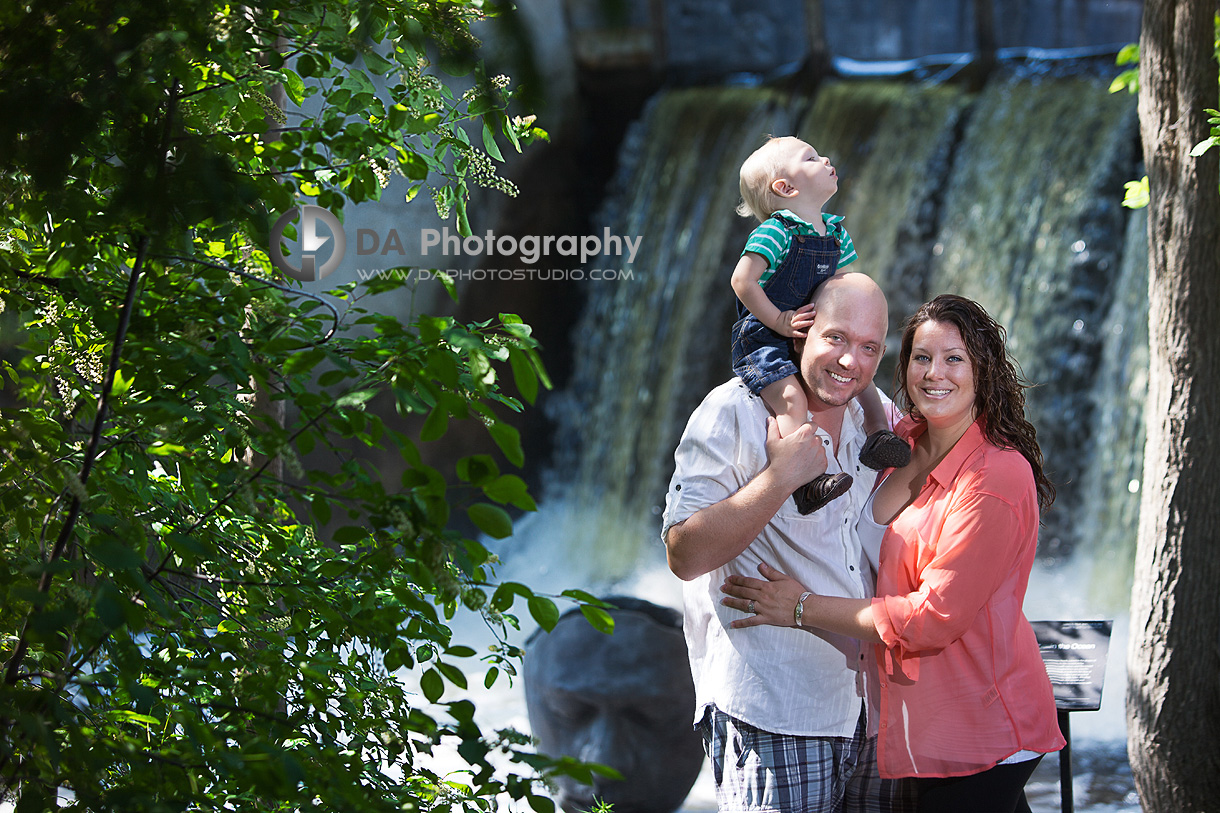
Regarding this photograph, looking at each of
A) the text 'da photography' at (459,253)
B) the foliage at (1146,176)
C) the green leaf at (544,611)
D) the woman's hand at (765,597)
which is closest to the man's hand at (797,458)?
the woman's hand at (765,597)

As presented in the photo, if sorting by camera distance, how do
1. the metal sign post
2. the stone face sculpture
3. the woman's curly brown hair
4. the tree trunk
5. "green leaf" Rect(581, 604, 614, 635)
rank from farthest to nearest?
the stone face sculpture < the tree trunk < the metal sign post < the woman's curly brown hair < "green leaf" Rect(581, 604, 614, 635)

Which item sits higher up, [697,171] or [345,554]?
[697,171]

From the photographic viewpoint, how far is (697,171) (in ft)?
24.0

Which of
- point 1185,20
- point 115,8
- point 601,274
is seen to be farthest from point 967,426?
point 601,274

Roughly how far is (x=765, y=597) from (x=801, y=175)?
31.4 inches

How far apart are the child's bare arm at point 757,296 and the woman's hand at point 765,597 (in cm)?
44

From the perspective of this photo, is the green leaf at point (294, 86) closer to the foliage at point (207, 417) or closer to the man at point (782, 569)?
the foliage at point (207, 417)

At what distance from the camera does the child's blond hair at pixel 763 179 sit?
1947 millimetres

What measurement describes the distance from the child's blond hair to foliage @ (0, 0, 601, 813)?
2.01ft

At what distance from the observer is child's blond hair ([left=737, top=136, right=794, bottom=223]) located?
A: 6.39 ft

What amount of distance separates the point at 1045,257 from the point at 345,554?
5.16 metres

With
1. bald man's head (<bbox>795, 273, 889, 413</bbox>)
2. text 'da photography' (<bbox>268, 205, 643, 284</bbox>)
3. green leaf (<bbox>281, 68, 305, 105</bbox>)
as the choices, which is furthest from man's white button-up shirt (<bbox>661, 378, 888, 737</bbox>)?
text 'da photography' (<bbox>268, 205, 643, 284</bbox>)

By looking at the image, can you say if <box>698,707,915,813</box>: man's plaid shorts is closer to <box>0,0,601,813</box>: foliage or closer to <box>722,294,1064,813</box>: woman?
<box>722,294,1064,813</box>: woman

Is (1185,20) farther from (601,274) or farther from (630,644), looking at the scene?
(601,274)
